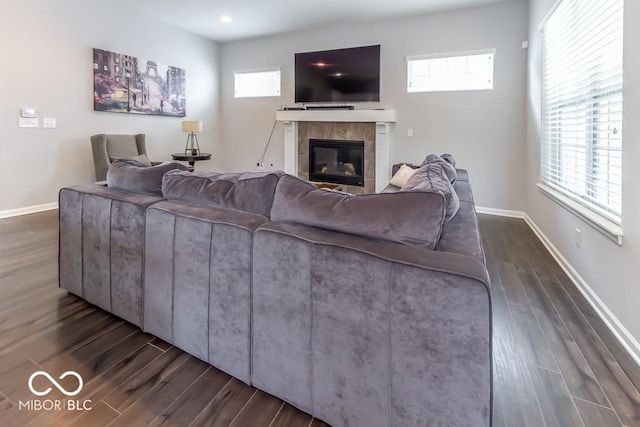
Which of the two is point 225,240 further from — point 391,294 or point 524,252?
point 524,252

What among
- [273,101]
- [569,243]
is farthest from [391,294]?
[273,101]

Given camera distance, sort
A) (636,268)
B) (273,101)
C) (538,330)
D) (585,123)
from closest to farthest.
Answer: (636,268) < (538,330) < (585,123) < (273,101)

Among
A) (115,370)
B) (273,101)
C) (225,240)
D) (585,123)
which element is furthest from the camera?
(273,101)

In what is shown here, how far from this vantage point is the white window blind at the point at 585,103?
2.16 m

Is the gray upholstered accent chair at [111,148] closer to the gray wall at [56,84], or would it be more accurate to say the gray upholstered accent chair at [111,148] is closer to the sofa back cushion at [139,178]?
the gray wall at [56,84]

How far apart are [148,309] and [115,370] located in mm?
301

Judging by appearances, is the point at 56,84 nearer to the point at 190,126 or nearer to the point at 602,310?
the point at 190,126

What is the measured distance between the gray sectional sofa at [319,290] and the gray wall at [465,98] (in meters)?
3.82

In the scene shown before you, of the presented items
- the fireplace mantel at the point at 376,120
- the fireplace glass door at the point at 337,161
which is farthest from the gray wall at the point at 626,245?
the fireplace glass door at the point at 337,161

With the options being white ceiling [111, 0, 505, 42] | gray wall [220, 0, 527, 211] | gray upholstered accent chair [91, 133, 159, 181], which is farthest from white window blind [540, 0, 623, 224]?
gray upholstered accent chair [91, 133, 159, 181]

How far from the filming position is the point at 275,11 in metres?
5.22

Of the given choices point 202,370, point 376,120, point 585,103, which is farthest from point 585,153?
point 376,120

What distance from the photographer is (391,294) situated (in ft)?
3.48

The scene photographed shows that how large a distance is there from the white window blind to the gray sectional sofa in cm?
126
